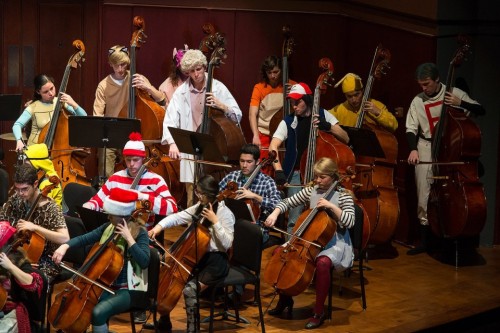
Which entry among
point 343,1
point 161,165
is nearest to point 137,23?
point 161,165

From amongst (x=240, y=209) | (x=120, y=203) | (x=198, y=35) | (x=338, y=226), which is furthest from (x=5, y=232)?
(x=198, y=35)

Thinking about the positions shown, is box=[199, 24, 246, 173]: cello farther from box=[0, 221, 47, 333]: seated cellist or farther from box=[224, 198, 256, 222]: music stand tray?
box=[0, 221, 47, 333]: seated cellist

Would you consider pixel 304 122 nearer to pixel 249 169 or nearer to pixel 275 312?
pixel 249 169

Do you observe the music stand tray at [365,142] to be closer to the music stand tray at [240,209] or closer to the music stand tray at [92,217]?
the music stand tray at [240,209]

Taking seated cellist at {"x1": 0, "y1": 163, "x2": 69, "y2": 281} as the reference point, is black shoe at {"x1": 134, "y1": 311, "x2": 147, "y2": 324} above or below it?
below

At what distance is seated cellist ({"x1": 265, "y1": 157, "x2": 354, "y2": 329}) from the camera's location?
21.9ft

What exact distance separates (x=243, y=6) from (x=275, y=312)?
3762 mm

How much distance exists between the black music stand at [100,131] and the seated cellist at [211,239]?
1.11 m

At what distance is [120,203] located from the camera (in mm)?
5668

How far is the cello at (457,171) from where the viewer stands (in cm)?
790

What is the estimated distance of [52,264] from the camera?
6.17 m

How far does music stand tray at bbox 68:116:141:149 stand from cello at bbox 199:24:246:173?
69cm

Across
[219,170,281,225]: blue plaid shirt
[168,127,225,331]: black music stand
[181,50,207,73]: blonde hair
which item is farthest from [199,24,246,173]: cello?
[168,127,225,331]: black music stand

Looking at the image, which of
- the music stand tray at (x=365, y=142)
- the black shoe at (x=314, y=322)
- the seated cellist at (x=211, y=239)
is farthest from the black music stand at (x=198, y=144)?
the music stand tray at (x=365, y=142)
